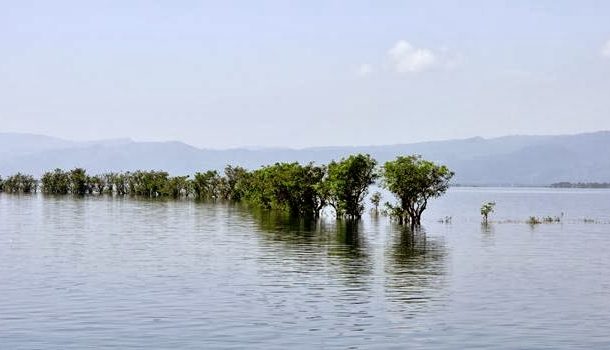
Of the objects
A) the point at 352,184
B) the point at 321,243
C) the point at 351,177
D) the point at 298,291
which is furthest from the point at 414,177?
the point at 298,291

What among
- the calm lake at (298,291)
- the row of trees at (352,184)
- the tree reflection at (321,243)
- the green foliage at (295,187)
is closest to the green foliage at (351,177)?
the row of trees at (352,184)

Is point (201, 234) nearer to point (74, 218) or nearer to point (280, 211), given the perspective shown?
point (74, 218)

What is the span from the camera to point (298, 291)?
1842 inches

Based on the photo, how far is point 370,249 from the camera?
74438 mm

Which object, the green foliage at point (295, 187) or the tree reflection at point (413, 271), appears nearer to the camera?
the tree reflection at point (413, 271)

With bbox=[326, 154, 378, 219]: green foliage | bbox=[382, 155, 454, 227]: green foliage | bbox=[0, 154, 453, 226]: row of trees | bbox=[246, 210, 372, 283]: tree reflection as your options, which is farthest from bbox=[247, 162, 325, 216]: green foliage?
bbox=[382, 155, 454, 227]: green foliage

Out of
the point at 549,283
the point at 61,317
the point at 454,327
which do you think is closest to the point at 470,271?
the point at 549,283

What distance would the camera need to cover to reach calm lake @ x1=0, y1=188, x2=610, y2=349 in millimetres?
34219

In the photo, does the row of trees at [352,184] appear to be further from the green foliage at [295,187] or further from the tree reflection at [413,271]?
the tree reflection at [413,271]

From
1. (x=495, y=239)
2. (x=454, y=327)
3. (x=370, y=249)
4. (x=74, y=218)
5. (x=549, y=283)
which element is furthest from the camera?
(x=74, y=218)

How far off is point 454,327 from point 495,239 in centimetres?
5546

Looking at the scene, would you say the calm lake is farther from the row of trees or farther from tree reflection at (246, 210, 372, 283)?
the row of trees

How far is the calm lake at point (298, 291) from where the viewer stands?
34219 millimetres

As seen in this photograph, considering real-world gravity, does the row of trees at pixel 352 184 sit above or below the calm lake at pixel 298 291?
above
